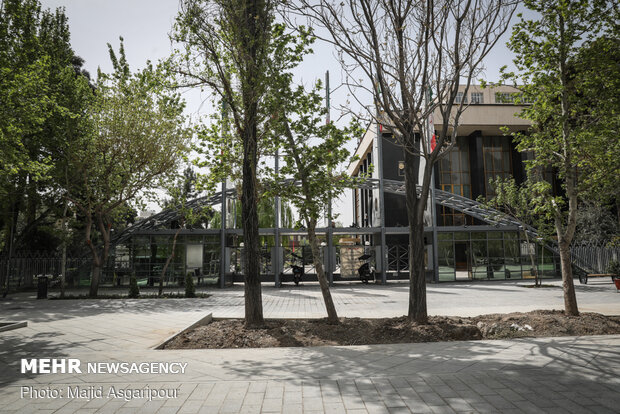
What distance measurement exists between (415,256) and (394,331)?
1732mm

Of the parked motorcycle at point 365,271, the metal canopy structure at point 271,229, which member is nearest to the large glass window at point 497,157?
the metal canopy structure at point 271,229

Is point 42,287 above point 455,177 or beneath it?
beneath

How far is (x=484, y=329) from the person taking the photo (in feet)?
26.6

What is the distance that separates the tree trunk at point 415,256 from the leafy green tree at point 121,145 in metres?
11.7

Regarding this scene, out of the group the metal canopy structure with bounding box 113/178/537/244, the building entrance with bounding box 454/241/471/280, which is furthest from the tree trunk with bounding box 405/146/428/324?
the building entrance with bounding box 454/241/471/280

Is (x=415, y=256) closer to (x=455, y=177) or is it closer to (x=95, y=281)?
(x=95, y=281)

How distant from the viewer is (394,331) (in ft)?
26.0

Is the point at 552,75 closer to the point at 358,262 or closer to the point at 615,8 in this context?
the point at 615,8

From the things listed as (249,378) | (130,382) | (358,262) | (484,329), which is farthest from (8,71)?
(358,262)

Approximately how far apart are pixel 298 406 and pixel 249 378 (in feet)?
3.82

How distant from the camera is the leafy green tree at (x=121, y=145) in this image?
1712 cm

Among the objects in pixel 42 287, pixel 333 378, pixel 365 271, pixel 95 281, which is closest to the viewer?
pixel 333 378

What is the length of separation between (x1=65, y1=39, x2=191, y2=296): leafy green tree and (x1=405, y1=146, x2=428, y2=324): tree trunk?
1168 centimetres

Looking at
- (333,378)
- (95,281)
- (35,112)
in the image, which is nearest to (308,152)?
(333,378)
